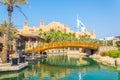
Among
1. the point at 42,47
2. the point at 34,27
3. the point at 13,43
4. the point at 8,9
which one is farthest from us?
the point at 34,27

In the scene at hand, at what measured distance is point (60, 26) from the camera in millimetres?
195625

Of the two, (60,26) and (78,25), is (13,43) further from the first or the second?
(60,26)

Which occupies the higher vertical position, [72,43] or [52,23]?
[52,23]

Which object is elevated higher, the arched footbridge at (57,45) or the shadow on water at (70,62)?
the arched footbridge at (57,45)

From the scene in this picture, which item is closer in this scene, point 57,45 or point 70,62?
point 70,62

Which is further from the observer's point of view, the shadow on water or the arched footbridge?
the arched footbridge

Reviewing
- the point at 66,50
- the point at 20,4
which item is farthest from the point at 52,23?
the point at 20,4

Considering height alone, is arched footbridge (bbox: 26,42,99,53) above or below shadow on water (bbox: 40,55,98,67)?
above

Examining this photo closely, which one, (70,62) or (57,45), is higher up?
(57,45)

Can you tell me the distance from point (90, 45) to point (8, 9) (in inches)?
1984

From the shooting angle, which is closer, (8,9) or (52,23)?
(8,9)

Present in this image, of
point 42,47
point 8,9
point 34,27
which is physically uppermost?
point 34,27

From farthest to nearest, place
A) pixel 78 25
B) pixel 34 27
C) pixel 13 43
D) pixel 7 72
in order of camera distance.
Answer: pixel 34 27
pixel 78 25
pixel 13 43
pixel 7 72

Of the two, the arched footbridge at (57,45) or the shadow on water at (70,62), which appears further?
the arched footbridge at (57,45)
